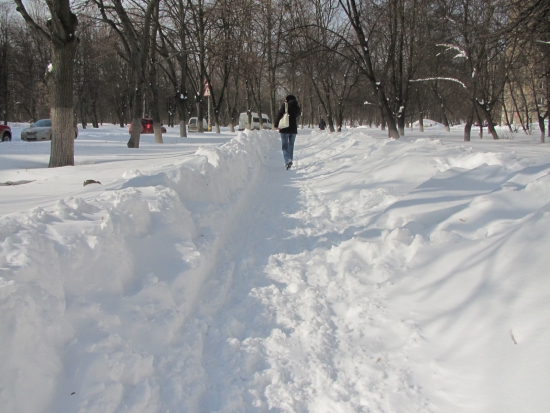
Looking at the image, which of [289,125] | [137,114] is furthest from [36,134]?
[289,125]

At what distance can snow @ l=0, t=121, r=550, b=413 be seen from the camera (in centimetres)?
200

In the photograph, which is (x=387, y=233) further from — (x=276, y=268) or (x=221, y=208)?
(x=221, y=208)

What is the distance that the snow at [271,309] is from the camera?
2.00 metres

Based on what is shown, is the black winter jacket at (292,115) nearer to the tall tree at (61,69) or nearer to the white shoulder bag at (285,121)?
the white shoulder bag at (285,121)

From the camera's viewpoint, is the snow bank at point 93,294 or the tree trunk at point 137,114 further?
the tree trunk at point 137,114

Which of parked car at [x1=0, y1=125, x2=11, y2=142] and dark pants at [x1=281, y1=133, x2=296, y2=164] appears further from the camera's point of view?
parked car at [x1=0, y1=125, x2=11, y2=142]

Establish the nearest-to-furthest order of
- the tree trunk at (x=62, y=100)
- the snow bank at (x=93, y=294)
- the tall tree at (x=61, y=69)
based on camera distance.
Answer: the snow bank at (x=93, y=294) → the tall tree at (x=61, y=69) → the tree trunk at (x=62, y=100)

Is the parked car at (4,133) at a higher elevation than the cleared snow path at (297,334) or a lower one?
higher

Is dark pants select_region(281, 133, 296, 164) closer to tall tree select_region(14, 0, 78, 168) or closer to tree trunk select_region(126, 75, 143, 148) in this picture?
tall tree select_region(14, 0, 78, 168)

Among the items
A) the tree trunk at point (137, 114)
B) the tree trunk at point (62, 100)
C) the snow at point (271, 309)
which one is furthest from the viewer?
the tree trunk at point (137, 114)

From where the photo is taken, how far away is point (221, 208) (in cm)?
526

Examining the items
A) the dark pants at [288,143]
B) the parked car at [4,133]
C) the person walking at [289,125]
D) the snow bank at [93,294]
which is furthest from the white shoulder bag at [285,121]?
the parked car at [4,133]

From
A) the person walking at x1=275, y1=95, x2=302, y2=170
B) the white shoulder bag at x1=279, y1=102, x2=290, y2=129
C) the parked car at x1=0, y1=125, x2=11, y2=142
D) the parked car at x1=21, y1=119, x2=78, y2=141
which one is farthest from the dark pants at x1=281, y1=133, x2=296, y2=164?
the parked car at x1=0, y1=125, x2=11, y2=142

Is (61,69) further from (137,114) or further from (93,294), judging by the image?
(93,294)
